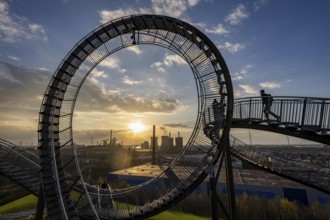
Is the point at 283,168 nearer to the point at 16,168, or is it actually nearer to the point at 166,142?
the point at 16,168

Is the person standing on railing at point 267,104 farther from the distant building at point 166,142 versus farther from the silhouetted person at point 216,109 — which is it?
the distant building at point 166,142

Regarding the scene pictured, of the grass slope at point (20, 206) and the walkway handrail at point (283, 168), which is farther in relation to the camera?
the grass slope at point (20, 206)

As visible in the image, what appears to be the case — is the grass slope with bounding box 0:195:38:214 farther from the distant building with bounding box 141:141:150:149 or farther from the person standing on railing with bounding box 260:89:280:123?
the distant building with bounding box 141:141:150:149

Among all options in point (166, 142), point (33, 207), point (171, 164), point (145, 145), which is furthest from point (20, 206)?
point (145, 145)

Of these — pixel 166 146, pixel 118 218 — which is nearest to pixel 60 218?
pixel 118 218

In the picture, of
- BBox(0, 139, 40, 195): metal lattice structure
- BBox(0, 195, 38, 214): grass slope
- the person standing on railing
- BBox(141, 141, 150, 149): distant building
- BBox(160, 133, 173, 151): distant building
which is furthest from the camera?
Answer: BBox(141, 141, 150, 149): distant building

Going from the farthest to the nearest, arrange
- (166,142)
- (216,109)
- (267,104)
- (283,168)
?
(166,142), (283,168), (216,109), (267,104)

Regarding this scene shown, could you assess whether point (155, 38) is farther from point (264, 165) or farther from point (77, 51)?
point (264, 165)

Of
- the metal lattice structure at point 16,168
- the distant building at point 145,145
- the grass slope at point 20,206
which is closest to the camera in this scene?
the metal lattice structure at point 16,168

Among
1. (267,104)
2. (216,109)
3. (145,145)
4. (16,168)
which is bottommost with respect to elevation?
(145,145)

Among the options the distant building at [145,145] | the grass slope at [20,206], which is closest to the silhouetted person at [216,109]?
the grass slope at [20,206]

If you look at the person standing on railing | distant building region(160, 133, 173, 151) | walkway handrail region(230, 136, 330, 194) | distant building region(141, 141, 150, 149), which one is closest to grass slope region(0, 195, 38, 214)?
walkway handrail region(230, 136, 330, 194)
